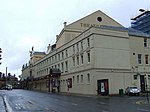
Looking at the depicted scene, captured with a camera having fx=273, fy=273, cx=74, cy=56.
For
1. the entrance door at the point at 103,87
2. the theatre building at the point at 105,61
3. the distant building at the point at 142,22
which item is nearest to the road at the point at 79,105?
the entrance door at the point at 103,87

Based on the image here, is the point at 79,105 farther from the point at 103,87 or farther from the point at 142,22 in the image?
the point at 142,22

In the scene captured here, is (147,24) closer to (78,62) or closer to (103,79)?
(78,62)

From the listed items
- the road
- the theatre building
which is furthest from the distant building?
the road

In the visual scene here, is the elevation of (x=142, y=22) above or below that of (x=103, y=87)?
above

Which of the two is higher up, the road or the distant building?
the distant building

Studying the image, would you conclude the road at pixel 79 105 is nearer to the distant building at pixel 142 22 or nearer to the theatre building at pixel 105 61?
the theatre building at pixel 105 61

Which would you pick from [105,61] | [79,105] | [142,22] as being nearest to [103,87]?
[105,61]

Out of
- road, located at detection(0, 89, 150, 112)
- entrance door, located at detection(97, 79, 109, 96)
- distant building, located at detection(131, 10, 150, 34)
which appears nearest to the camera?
road, located at detection(0, 89, 150, 112)

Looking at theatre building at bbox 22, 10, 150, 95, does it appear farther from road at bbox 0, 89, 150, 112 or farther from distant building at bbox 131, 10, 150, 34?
distant building at bbox 131, 10, 150, 34

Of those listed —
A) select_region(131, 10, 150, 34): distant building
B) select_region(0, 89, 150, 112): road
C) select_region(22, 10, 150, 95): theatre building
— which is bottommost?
select_region(0, 89, 150, 112): road

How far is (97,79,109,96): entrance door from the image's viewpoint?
1615 inches

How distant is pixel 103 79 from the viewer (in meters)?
41.8

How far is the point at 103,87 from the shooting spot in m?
41.4

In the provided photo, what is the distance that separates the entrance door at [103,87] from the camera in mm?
41031
